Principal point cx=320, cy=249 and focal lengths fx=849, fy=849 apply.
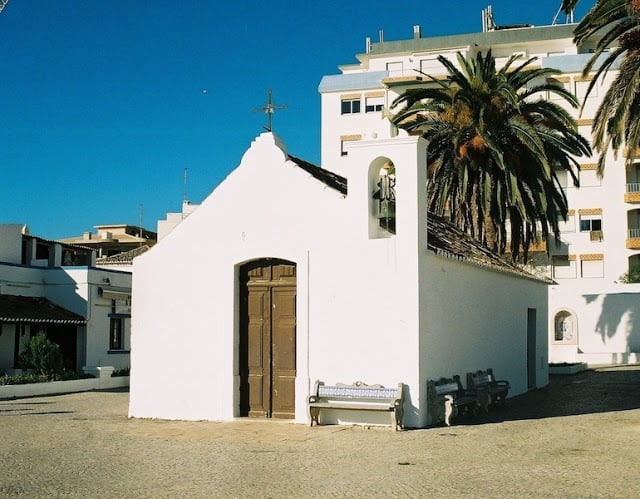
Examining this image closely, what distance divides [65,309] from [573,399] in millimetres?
19603

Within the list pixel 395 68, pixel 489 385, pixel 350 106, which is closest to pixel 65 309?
pixel 489 385

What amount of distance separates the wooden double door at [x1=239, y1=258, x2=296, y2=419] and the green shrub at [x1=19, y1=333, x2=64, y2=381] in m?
12.9

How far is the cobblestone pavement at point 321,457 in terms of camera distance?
10047 millimetres

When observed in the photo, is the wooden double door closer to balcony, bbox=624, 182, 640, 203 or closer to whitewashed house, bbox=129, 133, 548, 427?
whitewashed house, bbox=129, 133, 548, 427

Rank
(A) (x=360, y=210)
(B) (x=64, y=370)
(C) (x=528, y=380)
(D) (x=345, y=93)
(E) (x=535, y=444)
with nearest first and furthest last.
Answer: (E) (x=535, y=444)
(A) (x=360, y=210)
(C) (x=528, y=380)
(B) (x=64, y=370)
(D) (x=345, y=93)

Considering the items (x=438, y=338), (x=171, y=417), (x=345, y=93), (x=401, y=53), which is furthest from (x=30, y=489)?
(x=401, y=53)

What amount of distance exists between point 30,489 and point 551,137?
23096 millimetres

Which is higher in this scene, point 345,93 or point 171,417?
point 345,93

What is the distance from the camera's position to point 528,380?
82.6 feet

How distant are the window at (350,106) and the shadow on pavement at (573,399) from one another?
36.5 metres

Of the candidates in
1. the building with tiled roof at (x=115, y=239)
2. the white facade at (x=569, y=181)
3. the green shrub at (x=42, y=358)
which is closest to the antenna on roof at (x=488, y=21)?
the white facade at (x=569, y=181)

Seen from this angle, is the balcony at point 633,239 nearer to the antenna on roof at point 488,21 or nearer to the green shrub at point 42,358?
the antenna on roof at point 488,21

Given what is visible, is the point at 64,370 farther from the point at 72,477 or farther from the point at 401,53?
the point at 401,53

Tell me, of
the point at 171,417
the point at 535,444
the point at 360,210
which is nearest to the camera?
the point at 535,444
